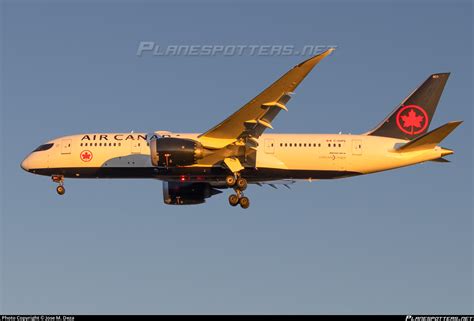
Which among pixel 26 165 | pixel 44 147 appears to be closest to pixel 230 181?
pixel 44 147

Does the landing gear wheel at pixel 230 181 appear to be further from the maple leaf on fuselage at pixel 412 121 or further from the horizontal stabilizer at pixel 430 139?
the maple leaf on fuselage at pixel 412 121

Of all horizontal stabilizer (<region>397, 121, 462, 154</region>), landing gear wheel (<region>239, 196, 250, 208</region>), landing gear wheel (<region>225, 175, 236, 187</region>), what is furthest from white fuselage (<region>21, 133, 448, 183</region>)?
landing gear wheel (<region>239, 196, 250, 208</region>)

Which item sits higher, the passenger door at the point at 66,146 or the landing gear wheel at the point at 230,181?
the passenger door at the point at 66,146

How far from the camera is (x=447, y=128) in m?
54.6

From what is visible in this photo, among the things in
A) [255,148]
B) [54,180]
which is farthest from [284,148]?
[54,180]

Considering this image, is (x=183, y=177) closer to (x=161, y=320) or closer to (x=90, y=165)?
(x=90, y=165)

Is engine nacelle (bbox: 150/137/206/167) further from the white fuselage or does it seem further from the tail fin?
the tail fin

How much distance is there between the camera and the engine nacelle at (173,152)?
181 feet

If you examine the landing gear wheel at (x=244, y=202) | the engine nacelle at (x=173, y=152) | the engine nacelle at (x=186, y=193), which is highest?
the engine nacelle at (x=186, y=193)

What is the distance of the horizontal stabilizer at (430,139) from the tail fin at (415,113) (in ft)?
8.13

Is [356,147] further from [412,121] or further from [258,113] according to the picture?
[258,113]

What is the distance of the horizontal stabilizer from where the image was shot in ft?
179

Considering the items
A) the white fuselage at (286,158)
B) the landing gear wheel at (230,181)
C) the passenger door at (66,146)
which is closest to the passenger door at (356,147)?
the white fuselage at (286,158)

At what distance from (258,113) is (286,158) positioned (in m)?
5.34
